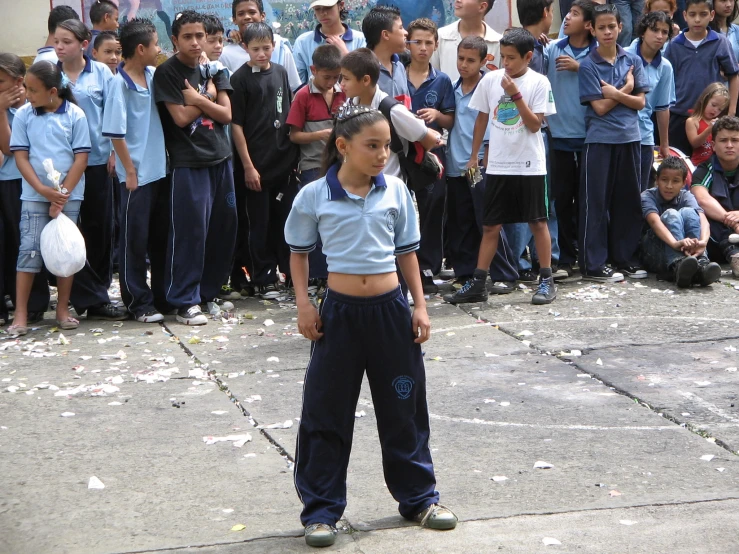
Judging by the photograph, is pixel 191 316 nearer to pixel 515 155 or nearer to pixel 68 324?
pixel 68 324

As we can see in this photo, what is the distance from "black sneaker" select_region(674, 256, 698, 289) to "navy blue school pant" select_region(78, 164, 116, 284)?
416 cm

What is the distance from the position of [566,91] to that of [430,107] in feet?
3.94

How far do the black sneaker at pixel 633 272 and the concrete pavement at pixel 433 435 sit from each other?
3.22ft

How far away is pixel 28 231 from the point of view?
7.13 m

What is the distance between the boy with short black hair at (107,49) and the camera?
26.7ft

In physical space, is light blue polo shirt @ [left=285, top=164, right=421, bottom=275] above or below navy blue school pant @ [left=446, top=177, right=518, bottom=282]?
above

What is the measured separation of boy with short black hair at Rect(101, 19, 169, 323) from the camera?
23.4 ft

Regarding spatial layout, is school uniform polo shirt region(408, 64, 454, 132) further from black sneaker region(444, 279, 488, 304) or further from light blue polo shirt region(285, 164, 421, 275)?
light blue polo shirt region(285, 164, 421, 275)

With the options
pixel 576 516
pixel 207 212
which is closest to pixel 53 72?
pixel 207 212

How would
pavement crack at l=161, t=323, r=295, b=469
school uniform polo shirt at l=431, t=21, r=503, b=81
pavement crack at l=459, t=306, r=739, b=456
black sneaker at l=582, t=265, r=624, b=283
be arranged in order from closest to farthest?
1. pavement crack at l=161, t=323, r=295, b=469
2. pavement crack at l=459, t=306, r=739, b=456
3. black sneaker at l=582, t=265, r=624, b=283
4. school uniform polo shirt at l=431, t=21, r=503, b=81

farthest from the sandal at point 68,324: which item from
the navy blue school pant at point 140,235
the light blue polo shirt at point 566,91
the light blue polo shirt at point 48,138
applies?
the light blue polo shirt at point 566,91

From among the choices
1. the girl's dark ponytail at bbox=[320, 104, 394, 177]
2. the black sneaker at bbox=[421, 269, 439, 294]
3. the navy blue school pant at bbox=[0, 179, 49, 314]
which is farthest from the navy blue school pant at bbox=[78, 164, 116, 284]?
the girl's dark ponytail at bbox=[320, 104, 394, 177]

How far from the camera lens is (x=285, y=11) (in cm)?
1146

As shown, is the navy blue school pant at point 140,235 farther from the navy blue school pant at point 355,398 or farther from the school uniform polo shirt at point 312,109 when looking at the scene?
the navy blue school pant at point 355,398
